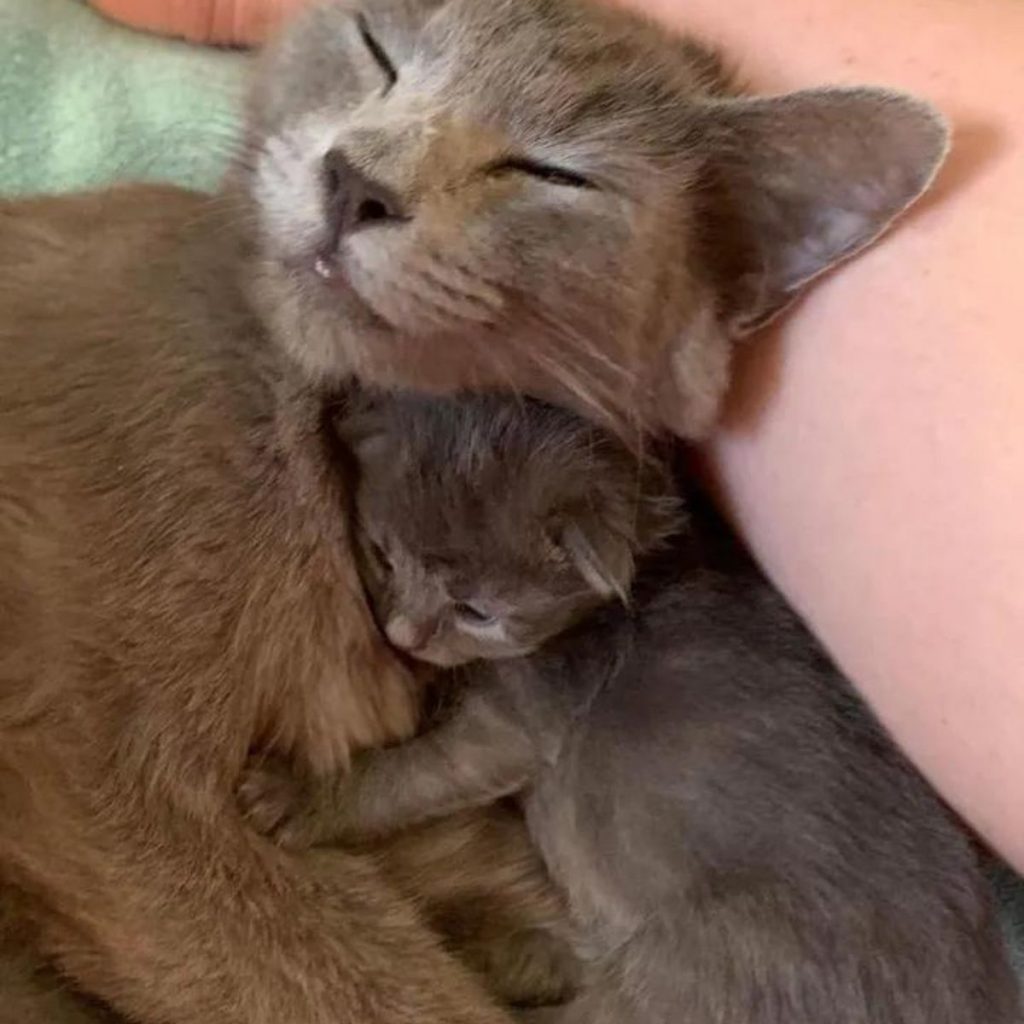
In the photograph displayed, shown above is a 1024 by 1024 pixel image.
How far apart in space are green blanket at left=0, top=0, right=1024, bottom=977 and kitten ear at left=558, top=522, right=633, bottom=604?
525 millimetres

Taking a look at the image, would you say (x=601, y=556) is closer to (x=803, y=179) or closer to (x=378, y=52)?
(x=803, y=179)

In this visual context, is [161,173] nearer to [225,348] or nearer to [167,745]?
[225,348]

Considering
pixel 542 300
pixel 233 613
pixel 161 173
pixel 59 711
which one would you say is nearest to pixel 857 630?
pixel 542 300

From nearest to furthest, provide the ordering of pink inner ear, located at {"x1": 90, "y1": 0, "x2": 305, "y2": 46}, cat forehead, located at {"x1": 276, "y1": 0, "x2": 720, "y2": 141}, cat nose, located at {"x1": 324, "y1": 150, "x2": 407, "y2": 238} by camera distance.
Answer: cat nose, located at {"x1": 324, "y1": 150, "x2": 407, "y2": 238}, cat forehead, located at {"x1": 276, "y1": 0, "x2": 720, "y2": 141}, pink inner ear, located at {"x1": 90, "y1": 0, "x2": 305, "y2": 46}

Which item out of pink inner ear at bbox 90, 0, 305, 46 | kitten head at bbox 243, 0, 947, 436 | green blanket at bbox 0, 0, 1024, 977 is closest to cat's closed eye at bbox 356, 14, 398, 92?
kitten head at bbox 243, 0, 947, 436

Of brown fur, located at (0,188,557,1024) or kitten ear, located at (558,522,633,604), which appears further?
kitten ear, located at (558,522,633,604)

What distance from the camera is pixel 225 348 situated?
1.13m

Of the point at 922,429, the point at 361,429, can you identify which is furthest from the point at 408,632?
the point at 922,429

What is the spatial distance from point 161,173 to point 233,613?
21.0 inches

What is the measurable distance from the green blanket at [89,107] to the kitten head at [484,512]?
0.40 m

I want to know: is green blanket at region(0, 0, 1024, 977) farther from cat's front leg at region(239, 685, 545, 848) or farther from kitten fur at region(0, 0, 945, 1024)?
cat's front leg at region(239, 685, 545, 848)

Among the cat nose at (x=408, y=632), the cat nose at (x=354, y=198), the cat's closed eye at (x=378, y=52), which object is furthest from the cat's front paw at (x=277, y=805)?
the cat's closed eye at (x=378, y=52)

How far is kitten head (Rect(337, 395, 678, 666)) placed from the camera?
1142 mm

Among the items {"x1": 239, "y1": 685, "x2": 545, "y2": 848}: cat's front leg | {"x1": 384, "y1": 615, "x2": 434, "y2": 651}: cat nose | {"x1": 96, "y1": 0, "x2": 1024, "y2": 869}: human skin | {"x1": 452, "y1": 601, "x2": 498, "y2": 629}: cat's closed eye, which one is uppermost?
{"x1": 96, "y1": 0, "x2": 1024, "y2": 869}: human skin
